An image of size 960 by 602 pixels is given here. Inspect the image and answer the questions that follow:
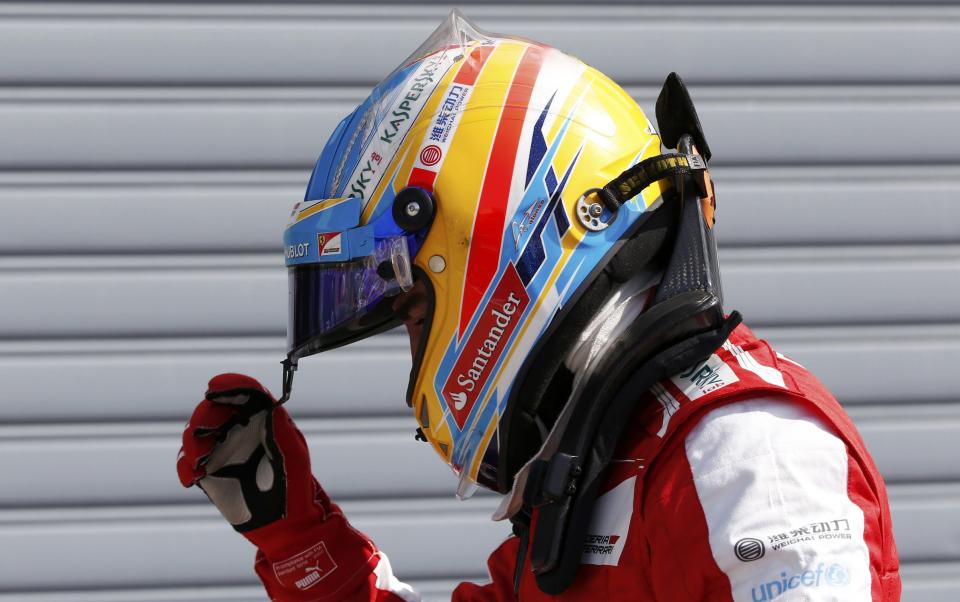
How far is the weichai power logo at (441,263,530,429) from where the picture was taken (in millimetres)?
1489

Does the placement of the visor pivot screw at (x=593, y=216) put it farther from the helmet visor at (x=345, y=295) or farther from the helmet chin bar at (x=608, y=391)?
the helmet visor at (x=345, y=295)

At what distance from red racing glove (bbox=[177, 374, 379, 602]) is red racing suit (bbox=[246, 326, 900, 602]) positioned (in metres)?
0.69

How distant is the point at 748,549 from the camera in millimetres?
1160

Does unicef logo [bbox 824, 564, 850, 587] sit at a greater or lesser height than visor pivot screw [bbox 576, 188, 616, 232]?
lesser

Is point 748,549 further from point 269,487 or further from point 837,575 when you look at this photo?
point 269,487

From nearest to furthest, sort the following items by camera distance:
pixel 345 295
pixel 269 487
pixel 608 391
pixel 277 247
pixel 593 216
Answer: pixel 608 391 < pixel 593 216 < pixel 345 295 < pixel 269 487 < pixel 277 247

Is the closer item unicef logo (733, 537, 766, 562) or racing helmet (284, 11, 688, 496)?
unicef logo (733, 537, 766, 562)

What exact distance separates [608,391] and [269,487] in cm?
84

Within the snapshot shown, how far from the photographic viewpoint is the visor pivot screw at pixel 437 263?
154 centimetres

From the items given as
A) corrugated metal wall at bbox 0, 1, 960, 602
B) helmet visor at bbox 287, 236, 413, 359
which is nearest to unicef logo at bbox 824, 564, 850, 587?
helmet visor at bbox 287, 236, 413, 359

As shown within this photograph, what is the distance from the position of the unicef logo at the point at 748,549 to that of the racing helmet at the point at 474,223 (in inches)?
15.7

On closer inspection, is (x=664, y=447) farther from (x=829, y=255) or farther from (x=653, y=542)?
(x=829, y=255)

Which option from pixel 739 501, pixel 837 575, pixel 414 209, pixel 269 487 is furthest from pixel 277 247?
pixel 837 575

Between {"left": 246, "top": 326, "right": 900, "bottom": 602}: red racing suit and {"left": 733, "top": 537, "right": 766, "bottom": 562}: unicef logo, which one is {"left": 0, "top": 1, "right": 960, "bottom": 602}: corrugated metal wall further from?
{"left": 733, "top": 537, "right": 766, "bottom": 562}: unicef logo
